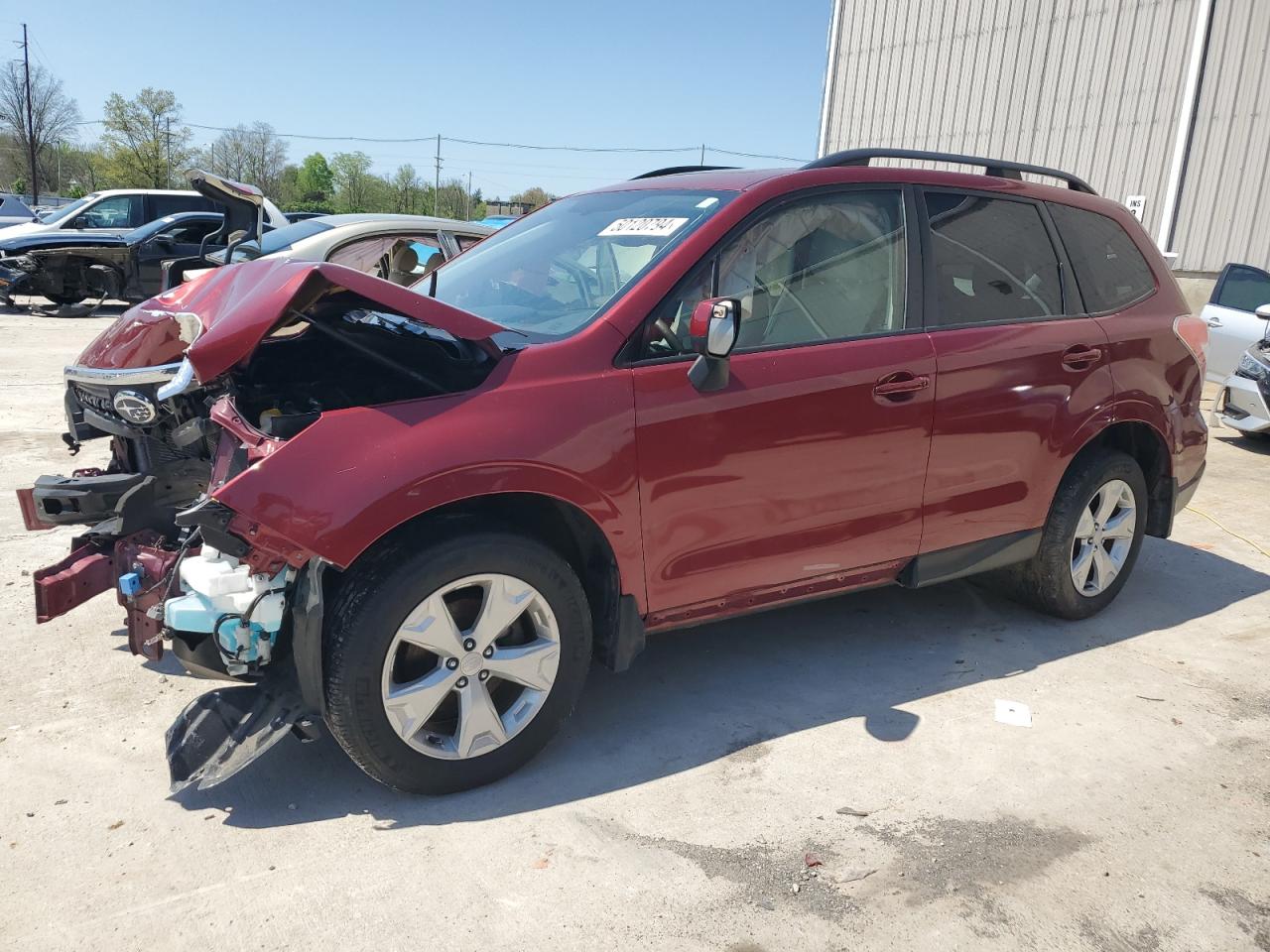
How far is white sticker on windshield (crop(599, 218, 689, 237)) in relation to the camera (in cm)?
334

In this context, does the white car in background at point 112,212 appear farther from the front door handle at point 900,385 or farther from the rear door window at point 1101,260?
the front door handle at point 900,385

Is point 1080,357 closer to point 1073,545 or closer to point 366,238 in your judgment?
point 1073,545

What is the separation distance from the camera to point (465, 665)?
2848mm

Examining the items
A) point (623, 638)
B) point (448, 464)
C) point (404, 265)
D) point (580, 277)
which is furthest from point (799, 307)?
point (404, 265)

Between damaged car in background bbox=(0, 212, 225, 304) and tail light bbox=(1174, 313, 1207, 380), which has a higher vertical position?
tail light bbox=(1174, 313, 1207, 380)

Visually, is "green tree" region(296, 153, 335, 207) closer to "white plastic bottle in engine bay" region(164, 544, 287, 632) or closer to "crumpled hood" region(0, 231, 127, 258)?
"crumpled hood" region(0, 231, 127, 258)

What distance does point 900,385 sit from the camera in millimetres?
3521

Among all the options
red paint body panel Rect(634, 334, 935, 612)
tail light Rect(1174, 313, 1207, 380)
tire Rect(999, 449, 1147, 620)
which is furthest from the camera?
tail light Rect(1174, 313, 1207, 380)

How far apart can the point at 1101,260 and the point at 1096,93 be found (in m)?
13.2

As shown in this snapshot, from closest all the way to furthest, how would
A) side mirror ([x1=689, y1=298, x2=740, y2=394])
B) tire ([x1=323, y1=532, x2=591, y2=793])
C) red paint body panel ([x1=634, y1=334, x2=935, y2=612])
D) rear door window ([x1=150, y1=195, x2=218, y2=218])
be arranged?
tire ([x1=323, y1=532, x2=591, y2=793])
side mirror ([x1=689, y1=298, x2=740, y2=394])
red paint body panel ([x1=634, y1=334, x2=935, y2=612])
rear door window ([x1=150, y1=195, x2=218, y2=218])

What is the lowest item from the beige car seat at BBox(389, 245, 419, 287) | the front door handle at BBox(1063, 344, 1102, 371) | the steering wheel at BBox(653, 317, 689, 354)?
the front door handle at BBox(1063, 344, 1102, 371)

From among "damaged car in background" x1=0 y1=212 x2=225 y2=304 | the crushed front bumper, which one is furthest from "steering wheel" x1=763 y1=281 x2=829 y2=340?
"damaged car in background" x1=0 y1=212 x2=225 y2=304

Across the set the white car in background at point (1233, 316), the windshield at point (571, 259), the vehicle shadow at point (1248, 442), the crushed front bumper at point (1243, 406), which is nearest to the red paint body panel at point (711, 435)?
the windshield at point (571, 259)

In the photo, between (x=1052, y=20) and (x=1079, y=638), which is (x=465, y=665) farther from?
(x=1052, y=20)
